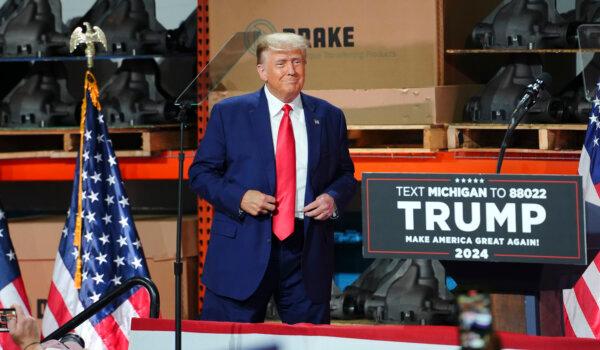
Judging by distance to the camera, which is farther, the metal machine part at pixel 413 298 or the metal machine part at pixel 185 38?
the metal machine part at pixel 185 38

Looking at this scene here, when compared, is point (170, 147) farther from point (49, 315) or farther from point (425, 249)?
point (425, 249)

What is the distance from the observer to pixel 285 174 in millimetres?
5008

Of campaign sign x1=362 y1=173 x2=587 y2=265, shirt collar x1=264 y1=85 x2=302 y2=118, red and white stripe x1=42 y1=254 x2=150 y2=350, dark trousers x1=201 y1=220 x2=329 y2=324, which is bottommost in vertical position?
red and white stripe x1=42 y1=254 x2=150 y2=350

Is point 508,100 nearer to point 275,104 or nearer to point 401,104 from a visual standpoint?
point 401,104

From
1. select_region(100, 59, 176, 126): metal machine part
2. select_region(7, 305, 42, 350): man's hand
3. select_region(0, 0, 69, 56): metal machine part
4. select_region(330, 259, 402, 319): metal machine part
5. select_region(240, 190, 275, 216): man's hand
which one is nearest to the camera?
select_region(7, 305, 42, 350): man's hand

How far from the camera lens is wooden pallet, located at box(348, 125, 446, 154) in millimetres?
6375

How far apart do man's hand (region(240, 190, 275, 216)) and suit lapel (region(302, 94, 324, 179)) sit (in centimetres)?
25

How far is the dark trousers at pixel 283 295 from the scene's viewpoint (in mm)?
4969

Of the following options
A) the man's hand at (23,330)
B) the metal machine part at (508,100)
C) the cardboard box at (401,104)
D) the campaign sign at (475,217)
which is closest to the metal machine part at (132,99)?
the cardboard box at (401,104)

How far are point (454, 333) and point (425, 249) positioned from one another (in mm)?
361

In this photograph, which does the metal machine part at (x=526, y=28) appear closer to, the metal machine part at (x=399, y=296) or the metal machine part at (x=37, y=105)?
the metal machine part at (x=399, y=296)

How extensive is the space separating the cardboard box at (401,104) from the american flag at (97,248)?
0.85 meters

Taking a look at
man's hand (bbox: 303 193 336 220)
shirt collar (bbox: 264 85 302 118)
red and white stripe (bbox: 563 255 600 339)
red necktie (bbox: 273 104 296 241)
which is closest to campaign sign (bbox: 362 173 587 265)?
man's hand (bbox: 303 193 336 220)

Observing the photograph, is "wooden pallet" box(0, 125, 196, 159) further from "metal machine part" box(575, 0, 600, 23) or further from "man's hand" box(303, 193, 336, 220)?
"metal machine part" box(575, 0, 600, 23)
